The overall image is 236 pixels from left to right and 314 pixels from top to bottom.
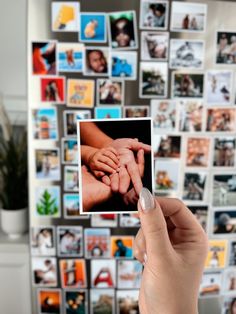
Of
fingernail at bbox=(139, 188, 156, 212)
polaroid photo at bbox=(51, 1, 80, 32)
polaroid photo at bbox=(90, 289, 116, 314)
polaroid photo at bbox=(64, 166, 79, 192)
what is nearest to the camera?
fingernail at bbox=(139, 188, 156, 212)

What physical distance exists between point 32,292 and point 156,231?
104cm

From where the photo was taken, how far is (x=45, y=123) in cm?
127

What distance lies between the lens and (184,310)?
0.58m

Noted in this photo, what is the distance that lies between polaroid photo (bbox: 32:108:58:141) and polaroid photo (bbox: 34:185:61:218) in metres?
0.17

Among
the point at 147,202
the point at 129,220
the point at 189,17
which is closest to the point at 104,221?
the point at 129,220

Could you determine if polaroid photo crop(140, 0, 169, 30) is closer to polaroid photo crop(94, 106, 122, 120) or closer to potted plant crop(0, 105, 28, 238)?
polaroid photo crop(94, 106, 122, 120)

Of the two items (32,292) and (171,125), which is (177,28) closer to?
(171,125)

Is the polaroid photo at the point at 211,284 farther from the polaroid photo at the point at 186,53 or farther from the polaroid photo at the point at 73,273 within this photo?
the polaroid photo at the point at 186,53

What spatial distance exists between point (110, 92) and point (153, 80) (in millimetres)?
143

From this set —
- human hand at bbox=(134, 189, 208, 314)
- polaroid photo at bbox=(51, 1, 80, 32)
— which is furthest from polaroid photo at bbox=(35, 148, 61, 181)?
human hand at bbox=(134, 189, 208, 314)

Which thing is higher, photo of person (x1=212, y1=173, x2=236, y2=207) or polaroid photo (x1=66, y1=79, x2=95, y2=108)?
polaroid photo (x1=66, y1=79, x2=95, y2=108)

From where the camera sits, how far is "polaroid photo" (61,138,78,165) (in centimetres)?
128

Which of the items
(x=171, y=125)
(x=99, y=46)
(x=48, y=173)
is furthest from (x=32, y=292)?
(x=99, y=46)

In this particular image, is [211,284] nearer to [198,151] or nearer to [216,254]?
[216,254]
